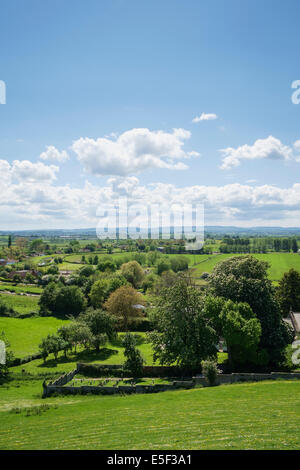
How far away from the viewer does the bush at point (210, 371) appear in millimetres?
21531

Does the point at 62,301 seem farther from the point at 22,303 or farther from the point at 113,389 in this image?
the point at 113,389

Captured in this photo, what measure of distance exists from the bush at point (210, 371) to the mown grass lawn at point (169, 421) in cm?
157

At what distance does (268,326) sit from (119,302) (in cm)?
2401

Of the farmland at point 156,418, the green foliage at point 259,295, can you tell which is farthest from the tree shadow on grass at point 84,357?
the green foliage at point 259,295

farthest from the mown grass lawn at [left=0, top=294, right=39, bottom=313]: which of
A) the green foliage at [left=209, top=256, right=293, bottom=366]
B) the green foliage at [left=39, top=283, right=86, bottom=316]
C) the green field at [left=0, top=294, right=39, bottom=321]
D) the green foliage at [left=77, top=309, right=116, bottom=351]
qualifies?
the green foliage at [left=209, top=256, right=293, bottom=366]

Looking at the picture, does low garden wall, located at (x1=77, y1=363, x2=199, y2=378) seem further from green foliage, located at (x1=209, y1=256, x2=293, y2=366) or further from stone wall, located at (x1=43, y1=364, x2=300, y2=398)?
green foliage, located at (x1=209, y1=256, x2=293, y2=366)

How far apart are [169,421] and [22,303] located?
56.3 metres

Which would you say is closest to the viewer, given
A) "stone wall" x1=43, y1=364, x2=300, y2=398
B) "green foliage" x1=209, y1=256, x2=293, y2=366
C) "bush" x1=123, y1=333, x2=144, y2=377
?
"stone wall" x1=43, y1=364, x2=300, y2=398

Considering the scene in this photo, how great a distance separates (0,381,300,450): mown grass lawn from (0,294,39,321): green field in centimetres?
3870

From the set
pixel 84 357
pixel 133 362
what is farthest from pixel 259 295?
pixel 84 357

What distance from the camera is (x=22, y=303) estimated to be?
6162cm

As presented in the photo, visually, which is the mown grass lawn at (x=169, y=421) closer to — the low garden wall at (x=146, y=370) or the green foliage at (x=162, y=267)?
the low garden wall at (x=146, y=370)

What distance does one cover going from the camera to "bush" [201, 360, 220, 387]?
21.5 meters
